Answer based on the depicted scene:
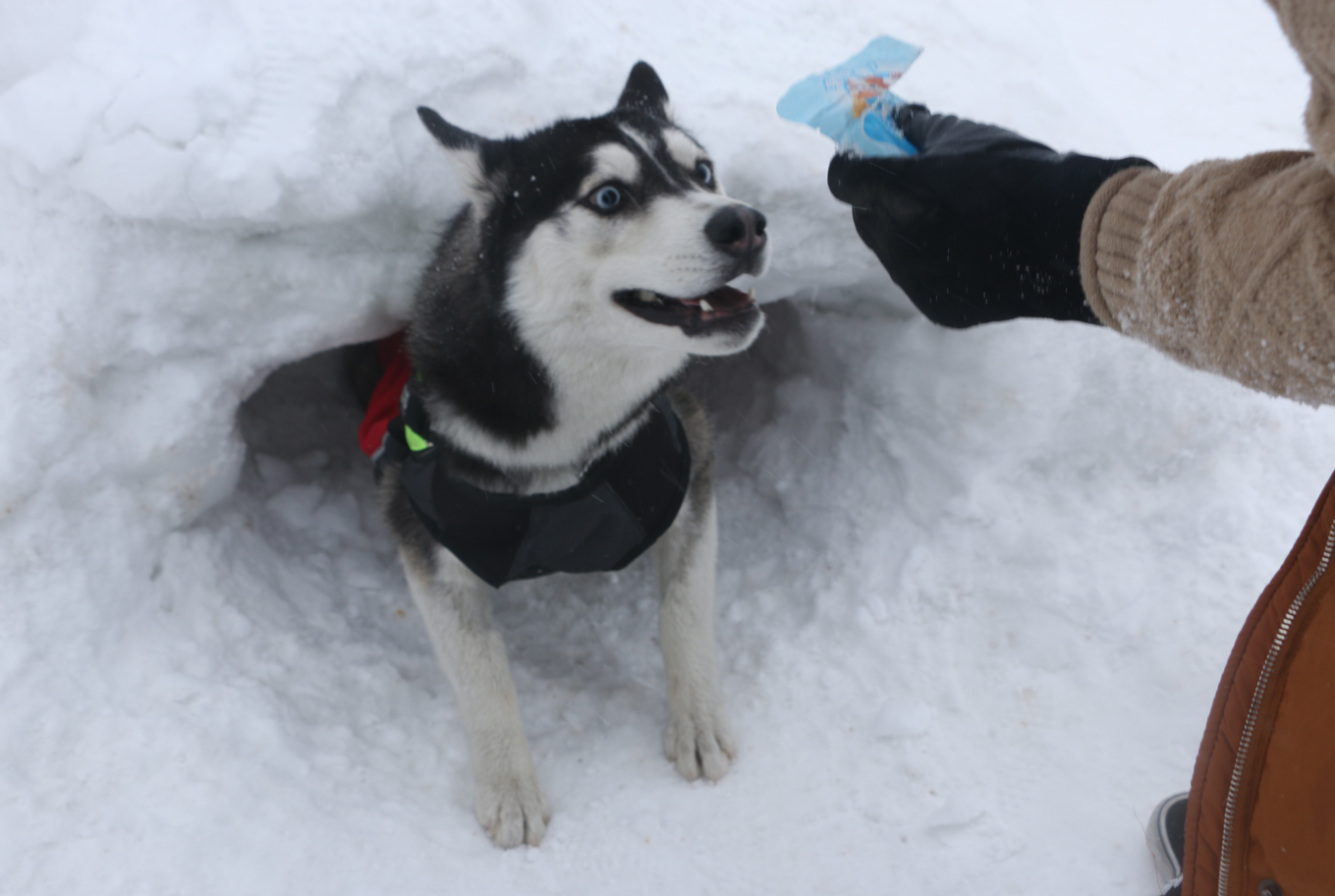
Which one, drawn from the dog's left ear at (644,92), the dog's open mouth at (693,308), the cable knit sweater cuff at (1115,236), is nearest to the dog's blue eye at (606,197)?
the dog's open mouth at (693,308)

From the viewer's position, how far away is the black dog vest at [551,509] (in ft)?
7.80

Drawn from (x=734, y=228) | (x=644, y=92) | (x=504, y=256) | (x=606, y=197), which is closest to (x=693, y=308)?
(x=734, y=228)

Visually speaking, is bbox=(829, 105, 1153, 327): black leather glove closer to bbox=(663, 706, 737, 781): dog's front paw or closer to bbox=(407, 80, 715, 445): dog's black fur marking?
bbox=(407, 80, 715, 445): dog's black fur marking

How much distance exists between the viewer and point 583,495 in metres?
2.44

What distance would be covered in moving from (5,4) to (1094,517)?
3.87 meters

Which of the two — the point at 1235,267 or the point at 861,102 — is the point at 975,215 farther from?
the point at 1235,267

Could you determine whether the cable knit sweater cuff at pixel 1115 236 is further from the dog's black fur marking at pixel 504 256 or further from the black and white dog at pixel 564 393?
the dog's black fur marking at pixel 504 256

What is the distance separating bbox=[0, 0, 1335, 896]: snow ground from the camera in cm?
223

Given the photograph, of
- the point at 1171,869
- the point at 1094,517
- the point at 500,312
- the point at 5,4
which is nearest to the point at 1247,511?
the point at 1094,517

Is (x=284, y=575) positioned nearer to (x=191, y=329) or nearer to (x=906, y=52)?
(x=191, y=329)

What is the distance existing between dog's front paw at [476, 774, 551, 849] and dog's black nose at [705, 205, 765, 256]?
5.34 feet

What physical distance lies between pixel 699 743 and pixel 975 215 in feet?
5.64

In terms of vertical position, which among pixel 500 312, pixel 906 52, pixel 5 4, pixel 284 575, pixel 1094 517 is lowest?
pixel 284 575

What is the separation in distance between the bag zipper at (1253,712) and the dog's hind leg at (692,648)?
1.36 meters
